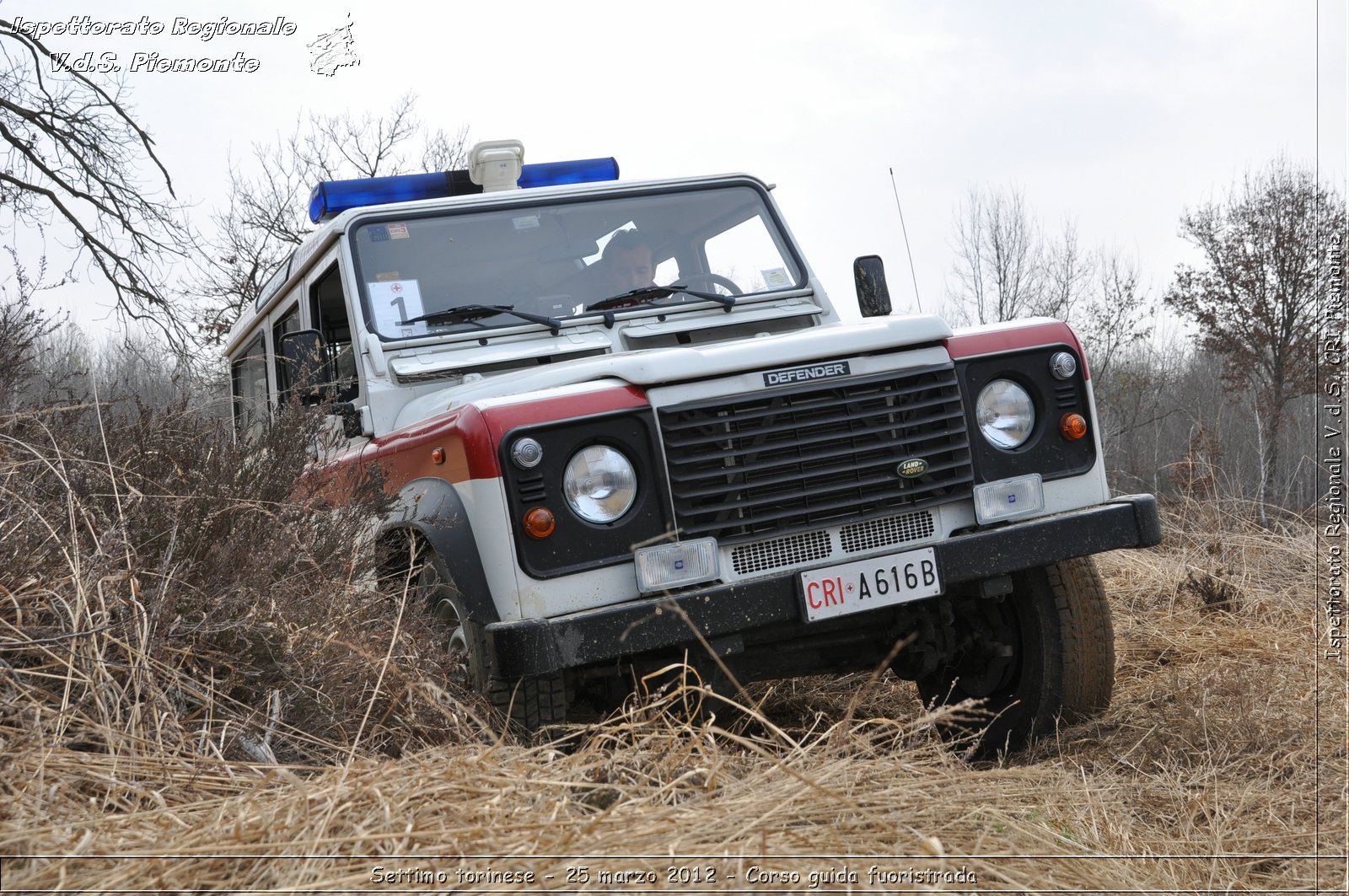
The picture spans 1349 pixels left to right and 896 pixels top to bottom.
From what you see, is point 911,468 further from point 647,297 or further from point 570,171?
point 570,171

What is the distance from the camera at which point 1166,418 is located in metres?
21.3

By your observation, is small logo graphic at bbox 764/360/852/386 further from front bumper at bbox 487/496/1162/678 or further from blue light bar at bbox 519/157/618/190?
blue light bar at bbox 519/157/618/190

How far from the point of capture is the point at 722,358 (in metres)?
2.94

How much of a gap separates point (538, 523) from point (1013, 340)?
145 cm

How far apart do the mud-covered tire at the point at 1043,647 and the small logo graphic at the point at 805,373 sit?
0.96 m

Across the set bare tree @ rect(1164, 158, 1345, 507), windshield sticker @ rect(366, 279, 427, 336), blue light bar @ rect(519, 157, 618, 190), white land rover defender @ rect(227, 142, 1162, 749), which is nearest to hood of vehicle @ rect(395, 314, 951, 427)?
white land rover defender @ rect(227, 142, 1162, 749)

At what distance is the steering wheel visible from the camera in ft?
13.9

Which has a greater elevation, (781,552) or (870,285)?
(870,285)

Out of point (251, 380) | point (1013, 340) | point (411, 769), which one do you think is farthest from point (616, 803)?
point (251, 380)

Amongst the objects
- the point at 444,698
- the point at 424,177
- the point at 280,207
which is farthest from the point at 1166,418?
the point at 444,698

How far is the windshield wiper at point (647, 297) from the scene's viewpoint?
3.97 meters

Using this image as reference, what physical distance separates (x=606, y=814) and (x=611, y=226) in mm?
2680

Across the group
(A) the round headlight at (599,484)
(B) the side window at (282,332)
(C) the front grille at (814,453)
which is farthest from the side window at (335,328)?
(C) the front grille at (814,453)

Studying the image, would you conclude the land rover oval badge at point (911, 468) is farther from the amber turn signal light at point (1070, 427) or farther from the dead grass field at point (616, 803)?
the dead grass field at point (616, 803)
